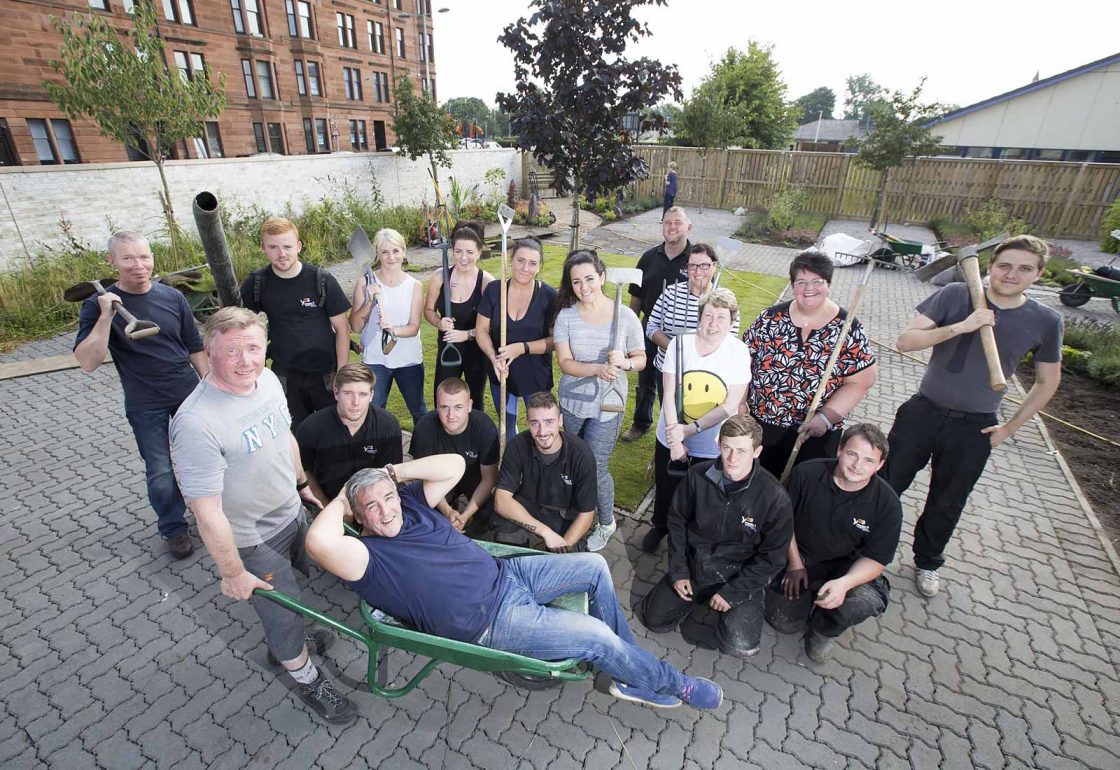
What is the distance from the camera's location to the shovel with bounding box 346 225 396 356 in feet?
13.9

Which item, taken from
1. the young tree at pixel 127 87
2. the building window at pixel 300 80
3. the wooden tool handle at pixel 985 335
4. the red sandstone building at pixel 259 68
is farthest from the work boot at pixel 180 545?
the building window at pixel 300 80

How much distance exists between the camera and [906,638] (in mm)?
3457

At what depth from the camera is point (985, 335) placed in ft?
10.3

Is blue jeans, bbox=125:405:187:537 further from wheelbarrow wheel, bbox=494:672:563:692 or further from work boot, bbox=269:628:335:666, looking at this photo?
wheelbarrow wheel, bbox=494:672:563:692

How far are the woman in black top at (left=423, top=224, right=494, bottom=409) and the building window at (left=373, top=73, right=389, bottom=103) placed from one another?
34.3 metres

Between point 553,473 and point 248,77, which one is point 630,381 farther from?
point 248,77

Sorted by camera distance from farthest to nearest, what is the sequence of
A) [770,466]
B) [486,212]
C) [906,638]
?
[486,212], [770,466], [906,638]

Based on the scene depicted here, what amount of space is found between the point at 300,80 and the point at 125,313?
31.2 meters

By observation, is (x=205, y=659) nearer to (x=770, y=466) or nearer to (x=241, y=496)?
(x=241, y=496)

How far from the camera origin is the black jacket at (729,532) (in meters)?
3.15

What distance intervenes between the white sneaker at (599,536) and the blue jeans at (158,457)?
2.89 m

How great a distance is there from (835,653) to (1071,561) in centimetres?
249

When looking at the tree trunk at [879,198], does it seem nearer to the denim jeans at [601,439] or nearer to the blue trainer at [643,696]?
the denim jeans at [601,439]

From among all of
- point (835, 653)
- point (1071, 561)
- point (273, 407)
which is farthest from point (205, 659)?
point (1071, 561)
